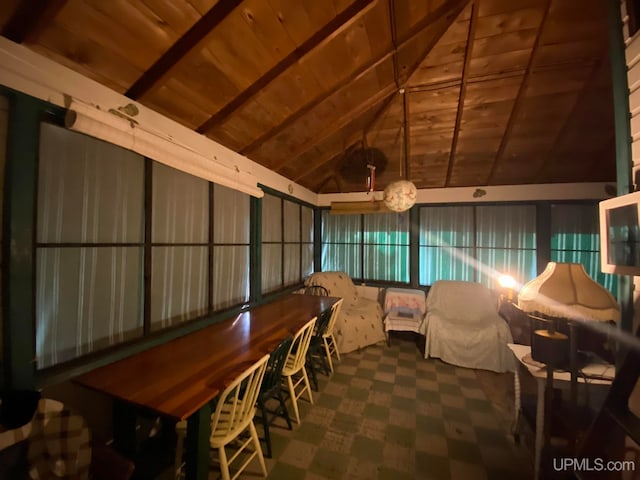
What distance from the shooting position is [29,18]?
1115 mm

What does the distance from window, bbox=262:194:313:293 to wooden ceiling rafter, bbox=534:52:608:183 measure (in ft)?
10.9

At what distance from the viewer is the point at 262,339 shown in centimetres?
186

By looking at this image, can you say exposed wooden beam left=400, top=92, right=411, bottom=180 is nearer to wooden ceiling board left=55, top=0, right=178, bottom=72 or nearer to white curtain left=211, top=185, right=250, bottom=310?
white curtain left=211, top=185, right=250, bottom=310

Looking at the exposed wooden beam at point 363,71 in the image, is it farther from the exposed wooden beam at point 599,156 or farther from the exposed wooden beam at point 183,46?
the exposed wooden beam at point 599,156

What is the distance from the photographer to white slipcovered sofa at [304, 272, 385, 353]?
10.6 feet

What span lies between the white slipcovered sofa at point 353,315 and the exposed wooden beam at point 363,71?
2194mm

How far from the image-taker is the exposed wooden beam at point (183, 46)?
133 cm

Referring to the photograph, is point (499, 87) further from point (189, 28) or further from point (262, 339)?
point (262, 339)

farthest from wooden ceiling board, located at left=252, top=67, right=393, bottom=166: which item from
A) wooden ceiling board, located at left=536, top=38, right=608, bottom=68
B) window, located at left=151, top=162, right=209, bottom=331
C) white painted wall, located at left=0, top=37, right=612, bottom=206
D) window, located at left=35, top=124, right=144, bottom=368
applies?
window, located at left=35, top=124, right=144, bottom=368

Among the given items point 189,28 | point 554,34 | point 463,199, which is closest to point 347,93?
point 189,28

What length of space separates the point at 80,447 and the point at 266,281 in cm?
229

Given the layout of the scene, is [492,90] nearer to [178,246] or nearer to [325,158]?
[325,158]

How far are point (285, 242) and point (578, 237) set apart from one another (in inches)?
162

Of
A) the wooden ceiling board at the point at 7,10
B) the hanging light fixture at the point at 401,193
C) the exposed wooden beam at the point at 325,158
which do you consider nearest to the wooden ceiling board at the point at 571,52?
the hanging light fixture at the point at 401,193
